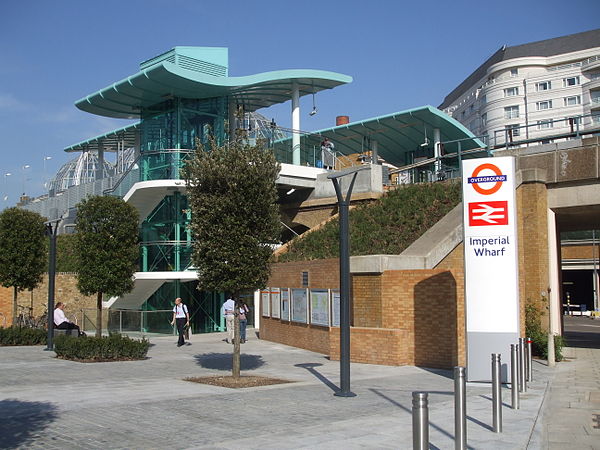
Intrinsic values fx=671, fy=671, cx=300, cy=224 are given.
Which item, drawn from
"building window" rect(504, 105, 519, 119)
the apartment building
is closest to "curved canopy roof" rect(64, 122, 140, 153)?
the apartment building

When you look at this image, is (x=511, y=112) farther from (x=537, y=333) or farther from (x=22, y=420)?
(x=22, y=420)

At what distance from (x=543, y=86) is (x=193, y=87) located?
198 feet

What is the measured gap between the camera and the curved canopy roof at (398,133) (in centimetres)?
3466

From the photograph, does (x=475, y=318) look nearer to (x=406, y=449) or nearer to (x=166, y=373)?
(x=406, y=449)

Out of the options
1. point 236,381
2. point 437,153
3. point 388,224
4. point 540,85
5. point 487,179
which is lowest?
point 236,381

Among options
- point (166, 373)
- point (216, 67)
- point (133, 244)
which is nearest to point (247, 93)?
point (216, 67)

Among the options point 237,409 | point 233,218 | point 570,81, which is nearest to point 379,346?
point 233,218

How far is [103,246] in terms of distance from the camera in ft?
61.2

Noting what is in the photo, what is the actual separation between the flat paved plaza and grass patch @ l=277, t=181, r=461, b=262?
19.1ft

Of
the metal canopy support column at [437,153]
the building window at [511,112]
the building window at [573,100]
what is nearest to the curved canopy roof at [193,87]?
the metal canopy support column at [437,153]

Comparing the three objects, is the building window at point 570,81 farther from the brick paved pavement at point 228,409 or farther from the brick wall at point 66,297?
the brick paved pavement at point 228,409

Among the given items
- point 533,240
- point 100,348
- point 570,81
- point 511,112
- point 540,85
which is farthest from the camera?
point 511,112

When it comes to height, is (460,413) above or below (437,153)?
below

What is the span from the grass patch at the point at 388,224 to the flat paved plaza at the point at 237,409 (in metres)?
5.81
